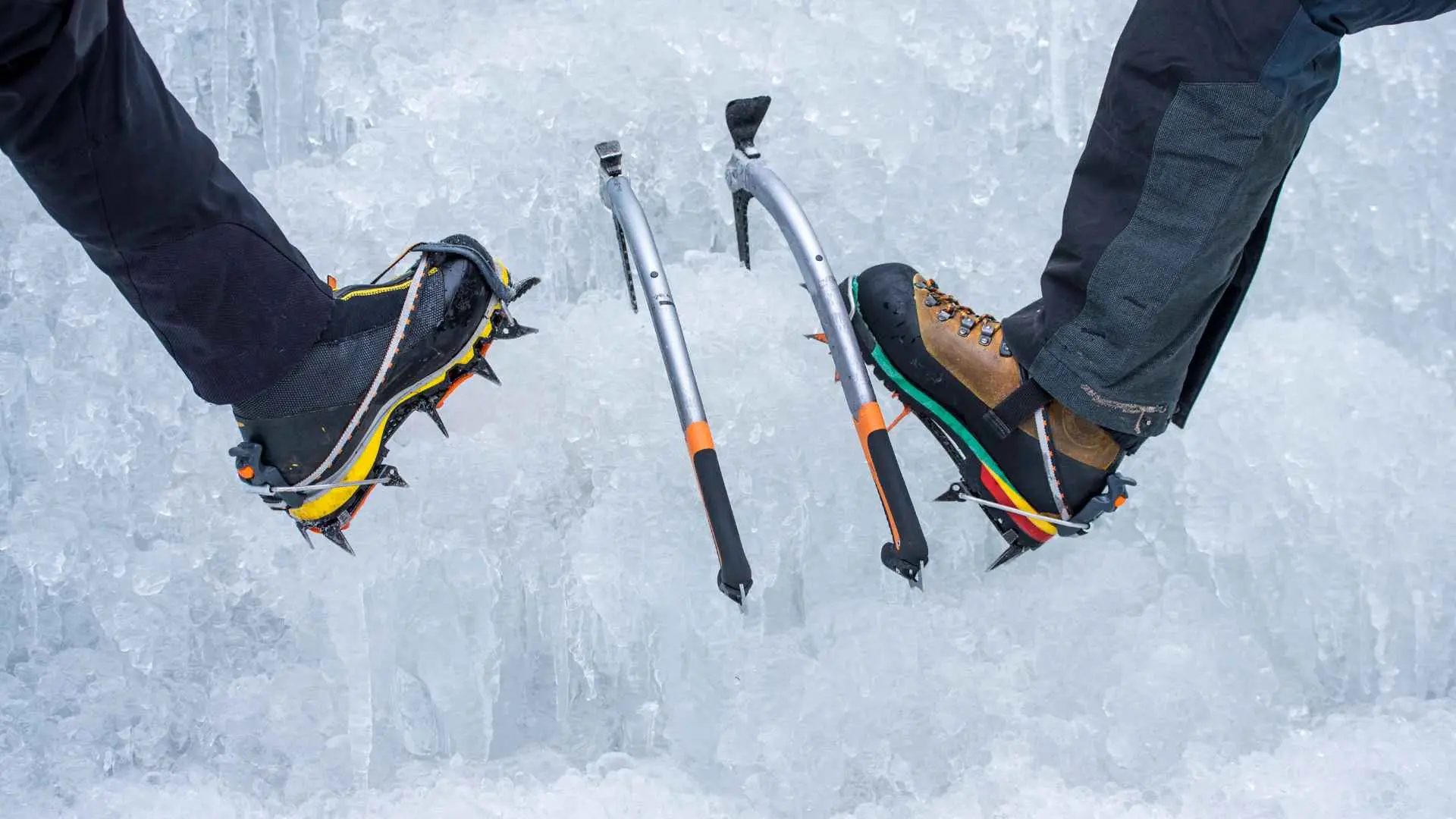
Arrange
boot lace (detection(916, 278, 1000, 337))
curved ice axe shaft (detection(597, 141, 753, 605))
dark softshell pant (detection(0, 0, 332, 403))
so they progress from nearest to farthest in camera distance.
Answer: dark softshell pant (detection(0, 0, 332, 403)) < curved ice axe shaft (detection(597, 141, 753, 605)) < boot lace (detection(916, 278, 1000, 337))

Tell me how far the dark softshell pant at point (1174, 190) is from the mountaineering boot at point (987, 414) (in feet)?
0.16

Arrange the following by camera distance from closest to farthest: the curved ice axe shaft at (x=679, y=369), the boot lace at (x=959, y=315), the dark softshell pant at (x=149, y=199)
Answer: the dark softshell pant at (x=149, y=199)
the curved ice axe shaft at (x=679, y=369)
the boot lace at (x=959, y=315)

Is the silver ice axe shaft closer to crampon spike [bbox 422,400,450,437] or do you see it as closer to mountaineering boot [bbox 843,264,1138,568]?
mountaineering boot [bbox 843,264,1138,568]

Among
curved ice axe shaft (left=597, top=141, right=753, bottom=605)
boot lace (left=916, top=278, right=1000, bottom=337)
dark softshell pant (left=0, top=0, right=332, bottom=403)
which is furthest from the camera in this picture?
boot lace (left=916, top=278, right=1000, bottom=337)

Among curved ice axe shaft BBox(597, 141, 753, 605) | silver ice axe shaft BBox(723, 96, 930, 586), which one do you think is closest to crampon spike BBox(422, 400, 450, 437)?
curved ice axe shaft BBox(597, 141, 753, 605)

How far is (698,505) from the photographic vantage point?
1680 millimetres

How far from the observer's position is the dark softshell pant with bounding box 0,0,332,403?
1.04 meters

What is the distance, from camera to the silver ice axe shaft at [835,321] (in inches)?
52.4

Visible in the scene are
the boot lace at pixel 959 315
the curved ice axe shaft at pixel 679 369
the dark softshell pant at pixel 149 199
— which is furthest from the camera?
the boot lace at pixel 959 315

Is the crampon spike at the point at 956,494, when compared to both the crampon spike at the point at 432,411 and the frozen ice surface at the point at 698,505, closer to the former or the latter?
the frozen ice surface at the point at 698,505

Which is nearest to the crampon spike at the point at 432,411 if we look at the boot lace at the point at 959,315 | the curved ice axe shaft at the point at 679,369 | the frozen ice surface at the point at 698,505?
the frozen ice surface at the point at 698,505

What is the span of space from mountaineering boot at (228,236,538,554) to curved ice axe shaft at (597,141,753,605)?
0.53ft

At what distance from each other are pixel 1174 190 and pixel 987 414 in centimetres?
37

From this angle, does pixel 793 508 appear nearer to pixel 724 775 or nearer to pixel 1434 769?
pixel 724 775
